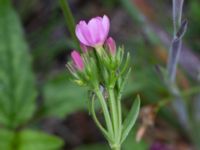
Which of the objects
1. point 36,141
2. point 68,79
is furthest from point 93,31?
point 68,79

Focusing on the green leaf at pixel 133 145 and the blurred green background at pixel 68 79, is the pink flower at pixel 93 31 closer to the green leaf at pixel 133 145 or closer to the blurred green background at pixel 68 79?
the blurred green background at pixel 68 79

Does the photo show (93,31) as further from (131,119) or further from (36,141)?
(36,141)

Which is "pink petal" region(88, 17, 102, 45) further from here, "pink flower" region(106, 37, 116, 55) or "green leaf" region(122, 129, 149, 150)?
"green leaf" region(122, 129, 149, 150)

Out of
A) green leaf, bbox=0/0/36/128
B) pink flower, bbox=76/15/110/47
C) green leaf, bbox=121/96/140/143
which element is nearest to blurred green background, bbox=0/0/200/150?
green leaf, bbox=0/0/36/128

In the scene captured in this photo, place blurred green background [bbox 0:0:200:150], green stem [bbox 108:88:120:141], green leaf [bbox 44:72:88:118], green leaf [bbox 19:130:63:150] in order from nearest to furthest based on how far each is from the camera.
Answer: green stem [bbox 108:88:120:141], green leaf [bbox 19:130:63:150], blurred green background [bbox 0:0:200:150], green leaf [bbox 44:72:88:118]

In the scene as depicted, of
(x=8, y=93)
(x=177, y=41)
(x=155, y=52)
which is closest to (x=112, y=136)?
(x=177, y=41)
